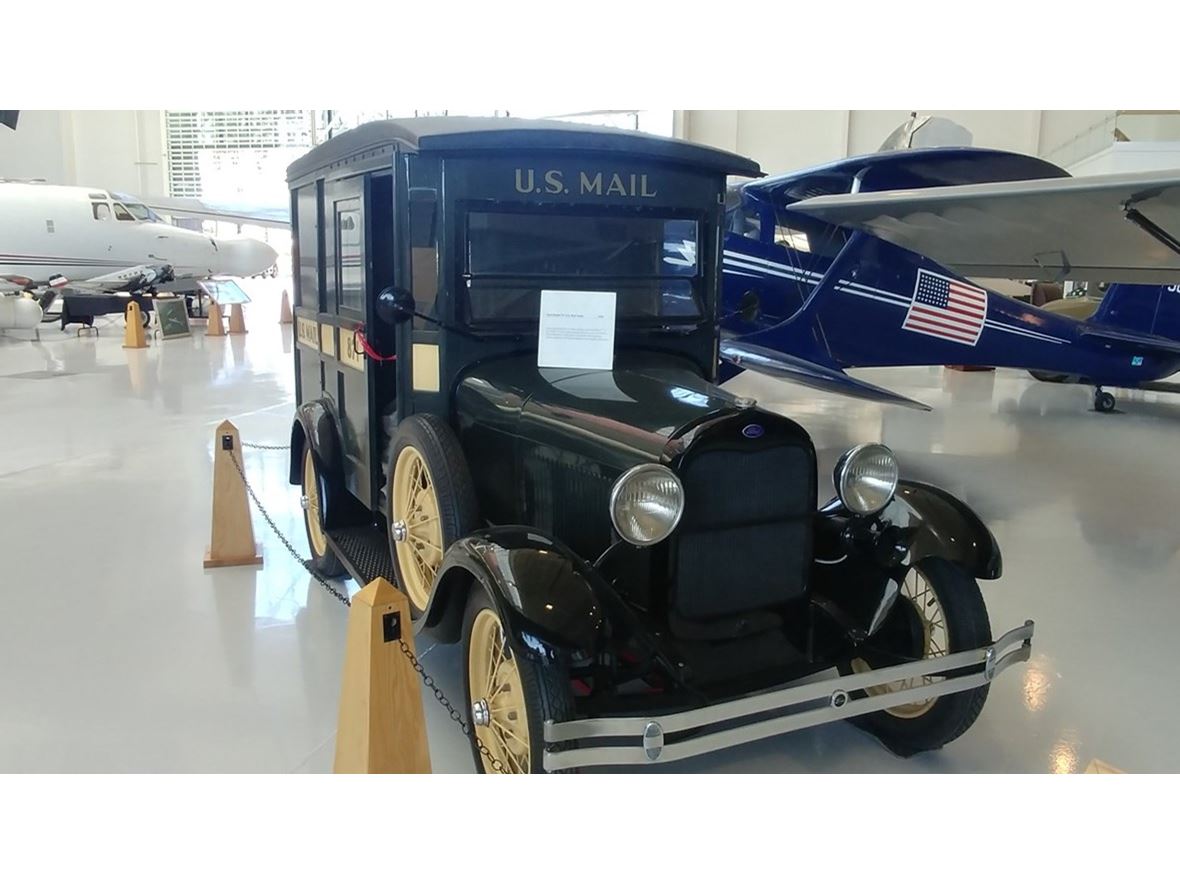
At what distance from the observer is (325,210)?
395 cm

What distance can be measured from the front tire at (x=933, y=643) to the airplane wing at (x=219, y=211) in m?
19.9

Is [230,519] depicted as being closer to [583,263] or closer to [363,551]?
[363,551]

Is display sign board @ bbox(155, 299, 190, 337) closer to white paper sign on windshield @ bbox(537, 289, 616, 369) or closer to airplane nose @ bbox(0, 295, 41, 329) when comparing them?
airplane nose @ bbox(0, 295, 41, 329)

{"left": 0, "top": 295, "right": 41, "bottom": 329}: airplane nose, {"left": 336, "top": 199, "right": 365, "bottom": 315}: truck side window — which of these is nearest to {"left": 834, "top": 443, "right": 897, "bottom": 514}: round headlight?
{"left": 336, "top": 199, "right": 365, "bottom": 315}: truck side window

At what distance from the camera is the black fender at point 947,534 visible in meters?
2.72

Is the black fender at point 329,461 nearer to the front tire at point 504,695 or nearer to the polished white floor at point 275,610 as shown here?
the polished white floor at point 275,610

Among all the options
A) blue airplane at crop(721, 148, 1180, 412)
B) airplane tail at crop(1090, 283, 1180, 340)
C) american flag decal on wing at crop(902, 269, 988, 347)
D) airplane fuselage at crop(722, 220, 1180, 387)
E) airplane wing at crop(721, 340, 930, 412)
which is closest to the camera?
blue airplane at crop(721, 148, 1180, 412)

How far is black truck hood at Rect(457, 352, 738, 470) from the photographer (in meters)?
2.60

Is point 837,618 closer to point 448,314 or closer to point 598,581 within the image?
point 598,581

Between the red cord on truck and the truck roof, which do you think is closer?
the truck roof

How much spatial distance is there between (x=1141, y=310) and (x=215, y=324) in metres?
15.2

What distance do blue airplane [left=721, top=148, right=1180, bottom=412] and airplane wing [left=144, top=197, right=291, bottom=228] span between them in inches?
611

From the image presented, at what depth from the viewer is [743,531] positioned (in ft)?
→ 8.41

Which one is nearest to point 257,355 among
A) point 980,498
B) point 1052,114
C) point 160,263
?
point 160,263
